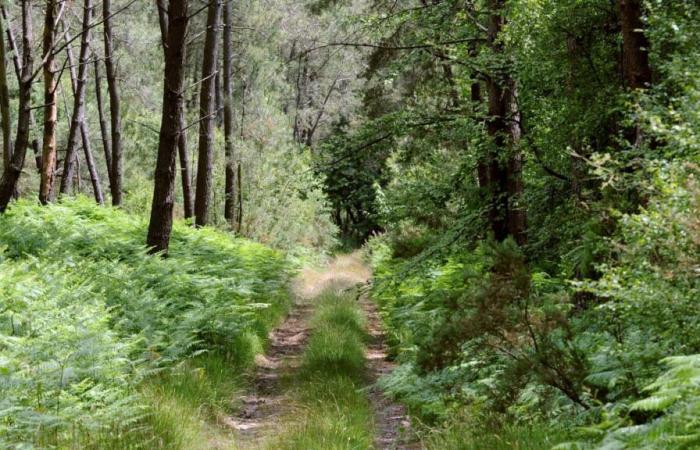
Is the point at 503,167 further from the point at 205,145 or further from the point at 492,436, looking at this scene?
the point at 205,145

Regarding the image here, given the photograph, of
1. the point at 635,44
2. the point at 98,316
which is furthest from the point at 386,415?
the point at 635,44

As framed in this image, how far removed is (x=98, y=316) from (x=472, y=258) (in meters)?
6.79

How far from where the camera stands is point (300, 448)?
Result: 5758mm

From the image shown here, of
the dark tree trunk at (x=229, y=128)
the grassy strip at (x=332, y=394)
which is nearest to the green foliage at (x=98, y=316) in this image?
the grassy strip at (x=332, y=394)

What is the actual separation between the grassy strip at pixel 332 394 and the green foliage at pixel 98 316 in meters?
1.04

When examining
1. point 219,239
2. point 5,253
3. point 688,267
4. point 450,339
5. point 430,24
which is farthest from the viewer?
point 219,239

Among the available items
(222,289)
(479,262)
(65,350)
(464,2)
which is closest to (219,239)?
(222,289)

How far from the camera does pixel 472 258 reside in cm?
1180

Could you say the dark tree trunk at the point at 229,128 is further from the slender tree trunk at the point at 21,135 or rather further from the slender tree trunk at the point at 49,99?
the slender tree trunk at the point at 21,135

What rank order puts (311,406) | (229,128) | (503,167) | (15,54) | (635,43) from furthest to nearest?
1. (229,128)
2. (15,54)
3. (503,167)
4. (311,406)
5. (635,43)

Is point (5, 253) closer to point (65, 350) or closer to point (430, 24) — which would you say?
point (65, 350)

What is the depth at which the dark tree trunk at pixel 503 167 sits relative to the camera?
33.5ft

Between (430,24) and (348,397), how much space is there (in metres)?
6.58

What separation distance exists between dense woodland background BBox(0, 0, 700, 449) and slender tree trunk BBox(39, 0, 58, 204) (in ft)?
0.17
